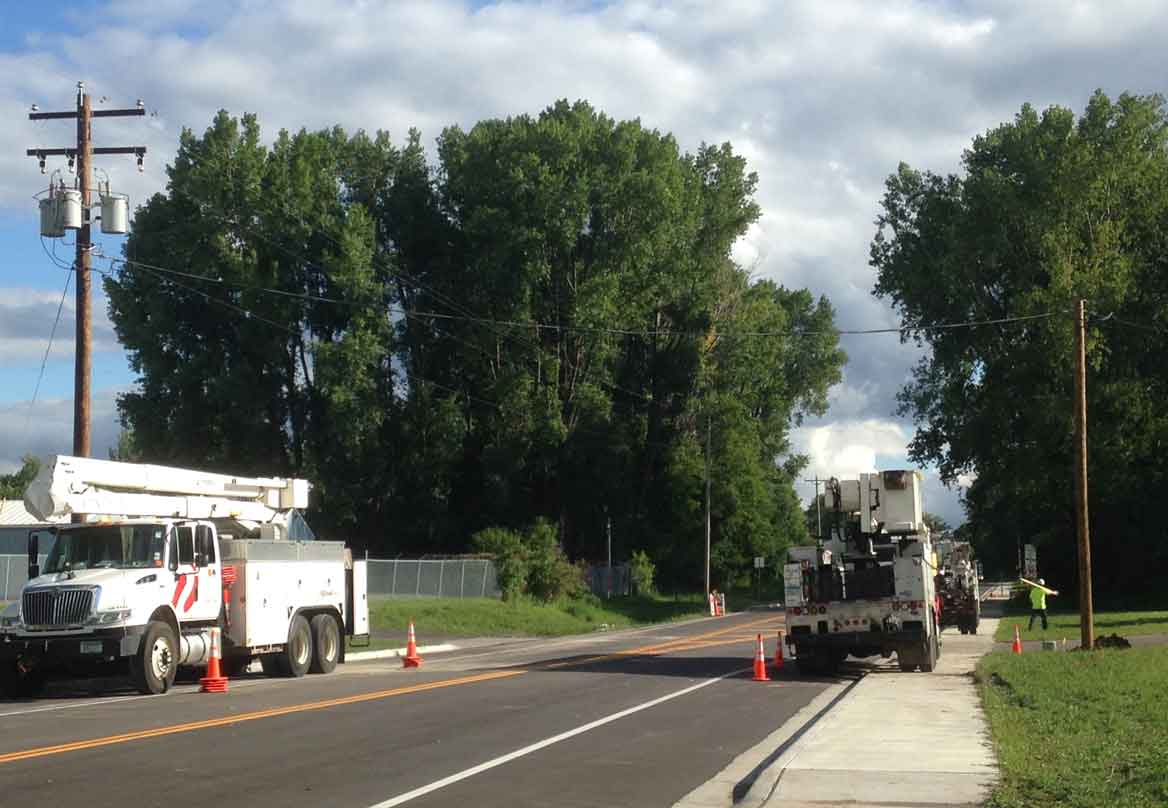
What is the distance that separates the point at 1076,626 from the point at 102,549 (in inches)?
1140

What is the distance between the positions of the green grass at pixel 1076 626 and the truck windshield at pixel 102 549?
73.9ft

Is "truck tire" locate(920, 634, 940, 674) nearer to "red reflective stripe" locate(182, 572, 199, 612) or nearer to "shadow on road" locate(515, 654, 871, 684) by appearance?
"shadow on road" locate(515, 654, 871, 684)

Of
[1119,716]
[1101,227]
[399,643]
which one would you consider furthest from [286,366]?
[1119,716]

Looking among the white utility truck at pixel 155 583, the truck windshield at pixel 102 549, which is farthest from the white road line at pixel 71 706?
the truck windshield at pixel 102 549

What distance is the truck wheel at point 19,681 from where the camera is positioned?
2059 cm

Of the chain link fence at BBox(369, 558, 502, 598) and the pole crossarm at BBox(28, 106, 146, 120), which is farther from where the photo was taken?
the chain link fence at BBox(369, 558, 502, 598)

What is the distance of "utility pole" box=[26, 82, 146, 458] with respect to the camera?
2641 centimetres

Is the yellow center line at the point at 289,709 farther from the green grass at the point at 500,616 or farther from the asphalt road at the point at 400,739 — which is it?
the green grass at the point at 500,616

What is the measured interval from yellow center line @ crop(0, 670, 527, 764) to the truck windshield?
160 inches

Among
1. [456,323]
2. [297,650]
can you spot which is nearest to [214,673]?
[297,650]

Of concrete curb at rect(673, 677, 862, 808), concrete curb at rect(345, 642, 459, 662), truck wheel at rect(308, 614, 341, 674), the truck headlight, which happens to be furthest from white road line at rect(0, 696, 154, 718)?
concrete curb at rect(345, 642, 459, 662)

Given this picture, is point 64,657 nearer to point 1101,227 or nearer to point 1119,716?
point 1119,716

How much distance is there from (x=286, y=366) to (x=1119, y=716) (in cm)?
5216

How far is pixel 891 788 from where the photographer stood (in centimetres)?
1114
